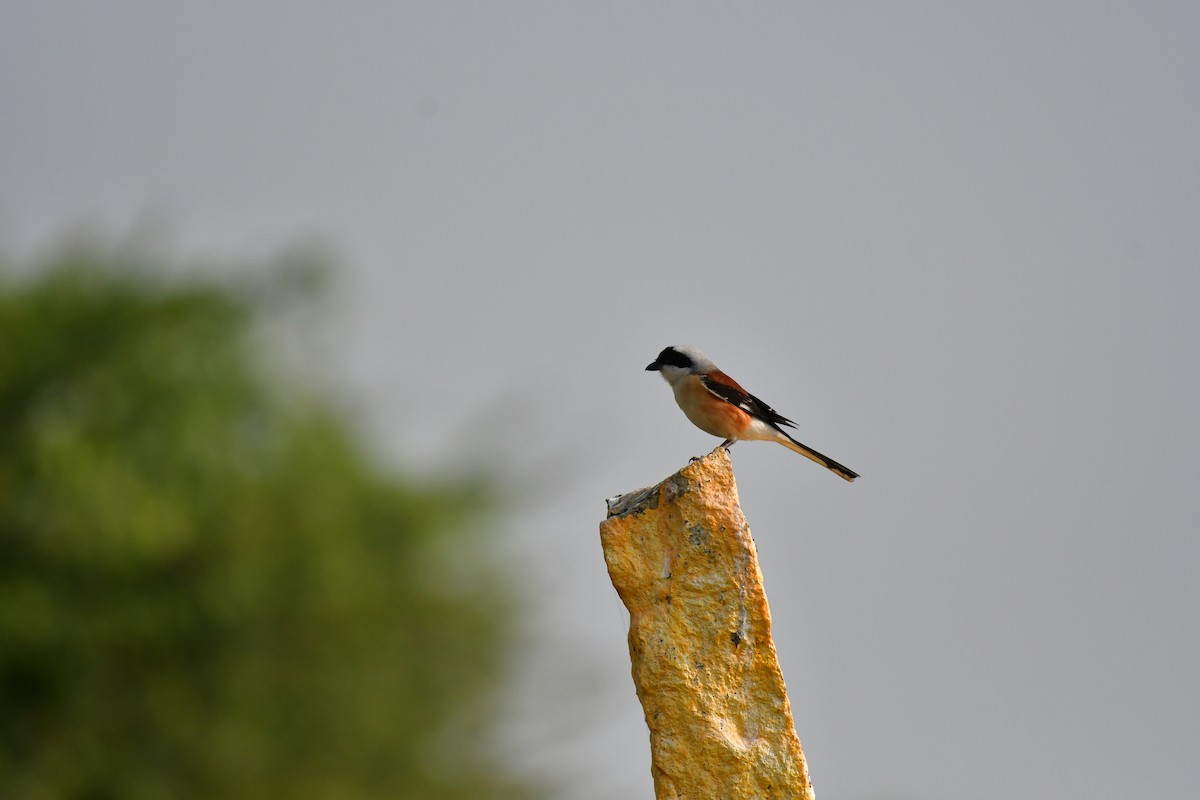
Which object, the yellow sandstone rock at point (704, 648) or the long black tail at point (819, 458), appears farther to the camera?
the long black tail at point (819, 458)

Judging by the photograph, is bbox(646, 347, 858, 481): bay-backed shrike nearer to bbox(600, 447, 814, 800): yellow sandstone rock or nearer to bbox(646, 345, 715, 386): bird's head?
bbox(646, 345, 715, 386): bird's head

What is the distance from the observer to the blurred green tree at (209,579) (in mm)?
27203

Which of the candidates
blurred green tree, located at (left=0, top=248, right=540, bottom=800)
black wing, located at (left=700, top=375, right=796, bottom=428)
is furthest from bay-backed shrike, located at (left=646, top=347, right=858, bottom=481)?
blurred green tree, located at (left=0, top=248, right=540, bottom=800)

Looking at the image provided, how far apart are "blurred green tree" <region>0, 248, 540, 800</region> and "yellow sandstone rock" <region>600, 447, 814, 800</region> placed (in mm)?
21609

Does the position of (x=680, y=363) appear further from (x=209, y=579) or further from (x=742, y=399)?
(x=209, y=579)

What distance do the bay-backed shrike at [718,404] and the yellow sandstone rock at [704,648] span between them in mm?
1892

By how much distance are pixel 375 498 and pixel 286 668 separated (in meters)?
5.14

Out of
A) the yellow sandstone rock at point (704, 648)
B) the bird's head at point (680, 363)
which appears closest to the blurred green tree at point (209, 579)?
the bird's head at point (680, 363)

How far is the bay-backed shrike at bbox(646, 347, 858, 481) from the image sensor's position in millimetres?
9094

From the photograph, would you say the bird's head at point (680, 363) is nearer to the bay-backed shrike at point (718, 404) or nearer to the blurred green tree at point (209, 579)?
the bay-backed shrike at point (718, 404)

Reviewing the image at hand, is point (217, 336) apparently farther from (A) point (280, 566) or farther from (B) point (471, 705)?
(B) point (471, 705)

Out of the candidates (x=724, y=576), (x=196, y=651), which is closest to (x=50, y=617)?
(x=196, y=651)

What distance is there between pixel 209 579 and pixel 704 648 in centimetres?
A: 2346

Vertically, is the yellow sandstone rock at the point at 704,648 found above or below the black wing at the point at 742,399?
below
